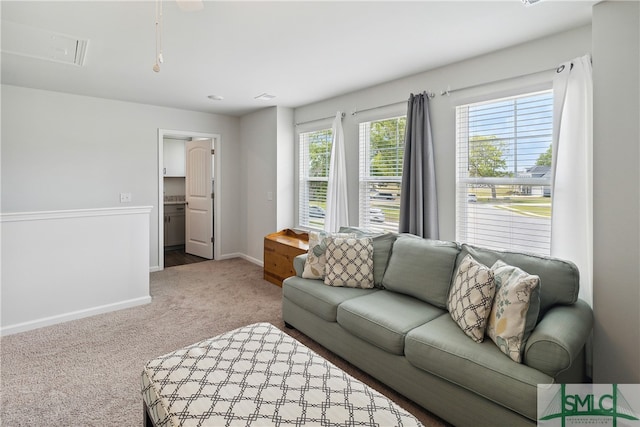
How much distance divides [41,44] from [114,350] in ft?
8.19

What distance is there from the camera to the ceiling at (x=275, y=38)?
2.15 m

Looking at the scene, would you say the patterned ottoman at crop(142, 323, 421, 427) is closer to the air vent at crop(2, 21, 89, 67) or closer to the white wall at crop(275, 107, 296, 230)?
the air vent at crop(2, 21, 89, 67)

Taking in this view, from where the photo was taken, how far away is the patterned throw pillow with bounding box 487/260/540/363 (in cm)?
172

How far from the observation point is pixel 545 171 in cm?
260

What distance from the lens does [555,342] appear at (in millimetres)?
1605

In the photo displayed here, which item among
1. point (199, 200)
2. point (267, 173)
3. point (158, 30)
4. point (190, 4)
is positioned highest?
point (158, 30)

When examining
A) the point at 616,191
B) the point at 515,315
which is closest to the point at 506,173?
the point at 616,191

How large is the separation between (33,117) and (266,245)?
3.17 metres

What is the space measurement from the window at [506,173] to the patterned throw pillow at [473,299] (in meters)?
0.92

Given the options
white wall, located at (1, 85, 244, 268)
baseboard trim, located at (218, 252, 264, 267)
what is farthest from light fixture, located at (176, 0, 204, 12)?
baseboard trim, located at (218, 252, 264, 267)

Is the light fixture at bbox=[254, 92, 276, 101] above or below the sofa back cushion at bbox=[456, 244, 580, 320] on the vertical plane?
above

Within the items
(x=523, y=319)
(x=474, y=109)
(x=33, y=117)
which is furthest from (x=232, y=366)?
(x=33, y=117)

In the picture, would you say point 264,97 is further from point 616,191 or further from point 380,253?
point 616,191

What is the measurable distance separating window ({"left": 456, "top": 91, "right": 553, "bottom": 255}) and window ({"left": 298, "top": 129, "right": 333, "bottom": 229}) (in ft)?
6.31
